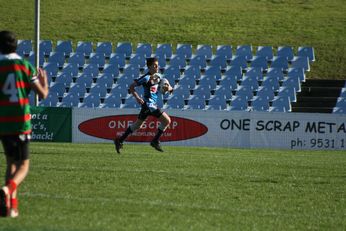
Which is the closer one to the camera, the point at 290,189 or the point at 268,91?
the point at 290,189

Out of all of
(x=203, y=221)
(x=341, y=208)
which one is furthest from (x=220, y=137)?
(x=203, y=221)

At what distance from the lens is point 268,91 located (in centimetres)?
3375

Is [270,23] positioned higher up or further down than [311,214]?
higher up

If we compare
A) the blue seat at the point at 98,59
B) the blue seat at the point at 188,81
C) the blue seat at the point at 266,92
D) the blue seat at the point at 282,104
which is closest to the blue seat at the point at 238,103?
the blue seat at the point at 266,92

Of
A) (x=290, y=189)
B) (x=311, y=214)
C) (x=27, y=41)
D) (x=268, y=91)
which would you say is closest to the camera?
(x=311, y=214)

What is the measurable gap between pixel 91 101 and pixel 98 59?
3.56m

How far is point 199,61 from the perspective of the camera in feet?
120

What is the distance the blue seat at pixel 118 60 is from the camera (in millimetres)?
36844

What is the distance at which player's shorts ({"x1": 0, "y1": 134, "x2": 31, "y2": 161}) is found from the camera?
909cm

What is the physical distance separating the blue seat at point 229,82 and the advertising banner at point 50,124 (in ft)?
28.7

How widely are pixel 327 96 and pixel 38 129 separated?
12.4m

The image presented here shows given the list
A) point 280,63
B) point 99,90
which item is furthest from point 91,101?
point 280,63

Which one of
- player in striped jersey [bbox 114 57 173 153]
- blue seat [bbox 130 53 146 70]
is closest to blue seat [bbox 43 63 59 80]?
blue seat [bbox 130 53 146 70]

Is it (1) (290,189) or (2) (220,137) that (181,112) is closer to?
(2) (220,137)
